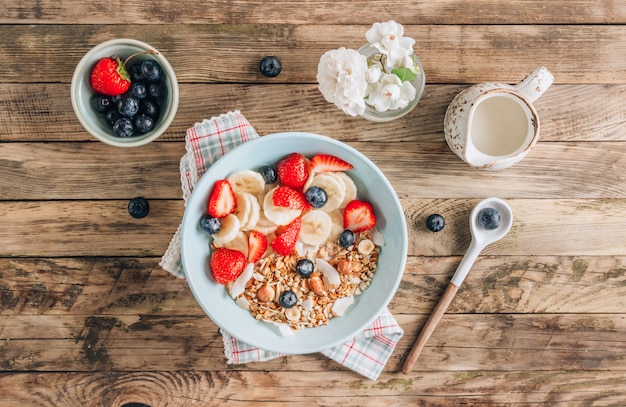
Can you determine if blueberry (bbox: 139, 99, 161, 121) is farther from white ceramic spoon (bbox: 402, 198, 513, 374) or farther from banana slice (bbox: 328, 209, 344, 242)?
white ceramic spoon (bbox: 402, 198, 513, 374)

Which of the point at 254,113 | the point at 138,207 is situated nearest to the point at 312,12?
the point at 254,113

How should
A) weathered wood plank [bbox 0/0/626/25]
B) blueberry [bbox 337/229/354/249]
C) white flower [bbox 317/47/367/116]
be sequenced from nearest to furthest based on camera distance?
white flower [bbox 317/47/367/116] < blueberry [bbox 337/229/354/249] < weathered wood plank [bbox 0/0/626/25]

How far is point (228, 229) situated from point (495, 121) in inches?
24.4

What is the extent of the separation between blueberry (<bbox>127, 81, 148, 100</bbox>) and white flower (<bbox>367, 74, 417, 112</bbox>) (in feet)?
1.54

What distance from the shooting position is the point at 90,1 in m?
1.37

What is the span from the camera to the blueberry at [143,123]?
1254mm

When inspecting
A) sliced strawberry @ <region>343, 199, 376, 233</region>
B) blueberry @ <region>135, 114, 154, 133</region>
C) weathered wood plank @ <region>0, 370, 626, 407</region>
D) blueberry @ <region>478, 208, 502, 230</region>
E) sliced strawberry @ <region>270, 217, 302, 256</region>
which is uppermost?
blueberry @ <region>478, 208, 502, 230</region>

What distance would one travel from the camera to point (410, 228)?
1.42 metres

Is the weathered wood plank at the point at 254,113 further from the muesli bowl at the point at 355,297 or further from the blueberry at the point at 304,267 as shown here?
the blueberry at the point at 304,267

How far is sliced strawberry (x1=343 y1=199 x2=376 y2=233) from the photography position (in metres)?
1.25

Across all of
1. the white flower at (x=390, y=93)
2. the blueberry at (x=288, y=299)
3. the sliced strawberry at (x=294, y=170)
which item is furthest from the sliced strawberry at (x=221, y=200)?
the white flower at (x=390, y=93)

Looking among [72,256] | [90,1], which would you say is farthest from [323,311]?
[90,1]

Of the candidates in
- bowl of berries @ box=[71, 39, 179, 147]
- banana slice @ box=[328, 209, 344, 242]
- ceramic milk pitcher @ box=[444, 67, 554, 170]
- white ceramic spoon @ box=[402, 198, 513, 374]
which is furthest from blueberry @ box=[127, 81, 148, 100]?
white ceramic spoon @ box=[402, 198, 513, 374]

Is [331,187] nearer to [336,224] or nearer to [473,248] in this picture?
[336,224]
